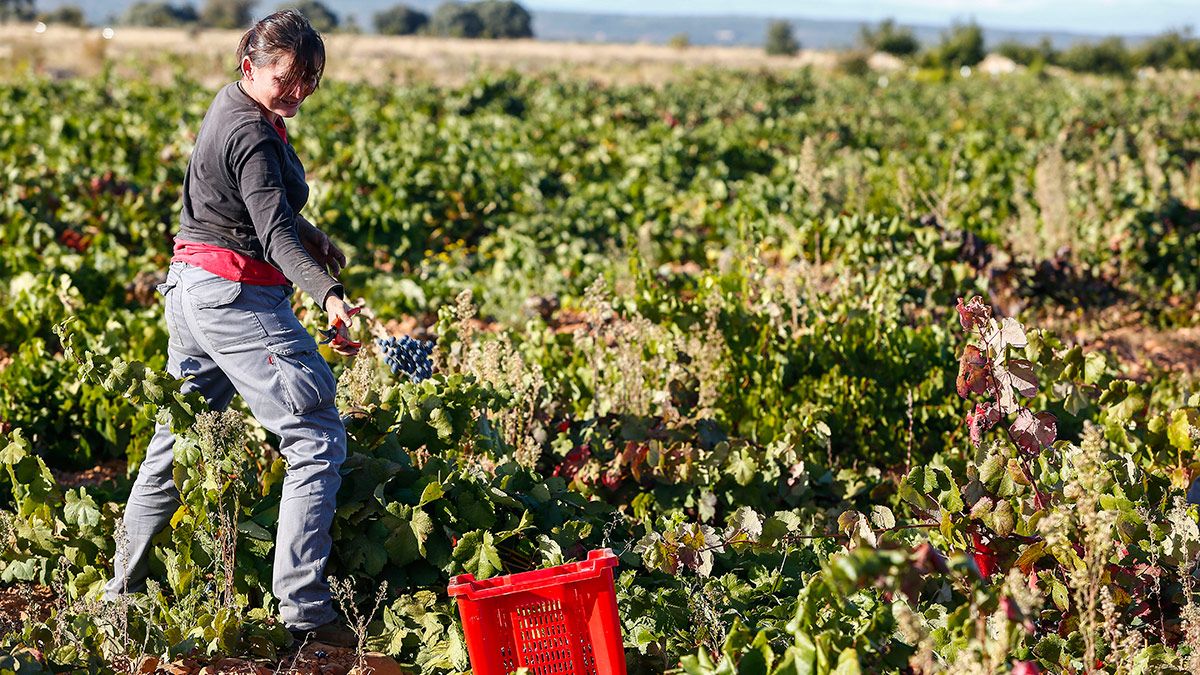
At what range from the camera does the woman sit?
269 centimetres

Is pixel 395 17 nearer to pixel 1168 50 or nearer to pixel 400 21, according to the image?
pixel 400 21

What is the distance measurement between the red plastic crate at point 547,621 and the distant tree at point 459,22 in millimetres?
87874

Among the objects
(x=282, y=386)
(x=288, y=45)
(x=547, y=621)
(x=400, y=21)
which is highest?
(x=288, y=45)

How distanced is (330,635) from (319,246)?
1017mm

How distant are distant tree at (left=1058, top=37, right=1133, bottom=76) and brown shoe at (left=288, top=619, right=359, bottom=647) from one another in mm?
40061

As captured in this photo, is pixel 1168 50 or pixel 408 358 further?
pixel 1168 50

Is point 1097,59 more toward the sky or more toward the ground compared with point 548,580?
more toward the sky

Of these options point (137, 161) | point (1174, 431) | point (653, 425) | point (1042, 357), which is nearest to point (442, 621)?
point (653, 425)

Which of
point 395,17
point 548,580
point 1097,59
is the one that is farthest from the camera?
point 395,17

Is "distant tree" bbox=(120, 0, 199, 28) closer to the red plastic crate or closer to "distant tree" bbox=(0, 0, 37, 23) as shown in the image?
"distant tree" bbox=(0, 0, 37, 23)

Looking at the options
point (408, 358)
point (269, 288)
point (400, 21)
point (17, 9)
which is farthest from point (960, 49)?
point (400, 21)

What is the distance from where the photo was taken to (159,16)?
279ft

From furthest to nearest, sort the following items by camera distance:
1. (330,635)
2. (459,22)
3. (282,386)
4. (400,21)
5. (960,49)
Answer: (459,22)
(400,21)
(960,49)
(330,635)
(282,386)

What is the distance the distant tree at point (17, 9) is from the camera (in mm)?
69500
